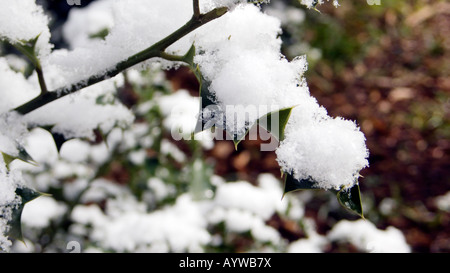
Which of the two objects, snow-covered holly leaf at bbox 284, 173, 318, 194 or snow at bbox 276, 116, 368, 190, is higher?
snow at bbox 276, 116, 368, 190

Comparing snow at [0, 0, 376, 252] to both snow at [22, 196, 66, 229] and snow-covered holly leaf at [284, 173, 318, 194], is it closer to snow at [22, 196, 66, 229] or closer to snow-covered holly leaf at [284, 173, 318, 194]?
snow-covered holly leaf at [284, 173, 318, 194]

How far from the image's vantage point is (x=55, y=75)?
745 mm

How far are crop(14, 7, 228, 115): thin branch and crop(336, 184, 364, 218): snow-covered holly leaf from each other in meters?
0.24

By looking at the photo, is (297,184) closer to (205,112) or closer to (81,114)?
(205,112)

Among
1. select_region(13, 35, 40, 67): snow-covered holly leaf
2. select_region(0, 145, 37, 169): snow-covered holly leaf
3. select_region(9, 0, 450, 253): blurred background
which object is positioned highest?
select_region(9, 0, 450, 253): blurred background

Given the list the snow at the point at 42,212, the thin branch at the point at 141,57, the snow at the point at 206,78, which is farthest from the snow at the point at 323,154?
the snow at the point at 42,212

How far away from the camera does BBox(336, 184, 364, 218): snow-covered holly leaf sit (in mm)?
448

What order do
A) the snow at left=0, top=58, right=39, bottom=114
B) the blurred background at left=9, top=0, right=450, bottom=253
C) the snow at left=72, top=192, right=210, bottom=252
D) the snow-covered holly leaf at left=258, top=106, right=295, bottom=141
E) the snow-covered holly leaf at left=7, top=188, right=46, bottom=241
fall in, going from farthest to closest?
the blurred background at left=9, top=0, right=450, bottom=253
the snow at left=72, top=192, right=210, bottom=252
the snow at left=0, top=58, right=39, bottom=114
the snow-covered holly leaf at left=7, top=188, right=46, bottom=241
the snow-covered holly leaf at left=258, top=106, right=295, bottom=141

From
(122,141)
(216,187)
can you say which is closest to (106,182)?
(122,141)

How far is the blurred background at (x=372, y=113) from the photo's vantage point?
170cm

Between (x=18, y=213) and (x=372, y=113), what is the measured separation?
6.58 ft

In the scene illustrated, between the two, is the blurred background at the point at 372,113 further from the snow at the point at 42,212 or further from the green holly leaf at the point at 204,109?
the green holly leaf at the point at 204,109

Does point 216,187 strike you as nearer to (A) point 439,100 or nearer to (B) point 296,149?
(B) point 296,149

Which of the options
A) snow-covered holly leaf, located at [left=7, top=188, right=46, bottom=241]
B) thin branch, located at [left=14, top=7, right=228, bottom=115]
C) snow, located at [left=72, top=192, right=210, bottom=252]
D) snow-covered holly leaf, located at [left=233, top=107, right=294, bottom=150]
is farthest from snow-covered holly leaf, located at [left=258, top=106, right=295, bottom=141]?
snow, located at [left=72, top=192, right=210, bottom=252]
